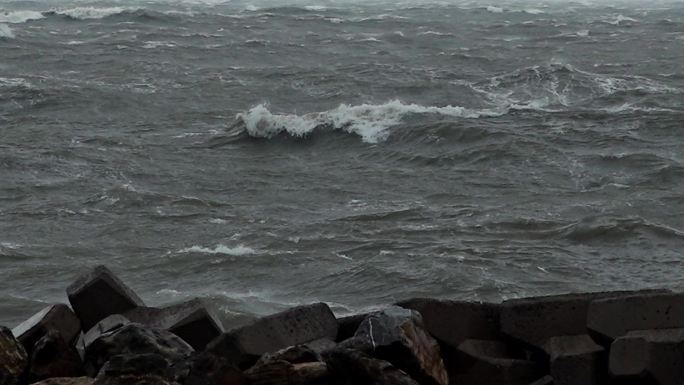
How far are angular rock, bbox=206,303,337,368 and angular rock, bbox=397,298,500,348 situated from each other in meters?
0.48

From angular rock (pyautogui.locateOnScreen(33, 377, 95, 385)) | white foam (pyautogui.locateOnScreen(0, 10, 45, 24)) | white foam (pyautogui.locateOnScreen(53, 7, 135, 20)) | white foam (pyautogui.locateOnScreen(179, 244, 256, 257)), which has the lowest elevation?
white foam (pyautogui.locateOnScreen(0, 10, 45, 24))

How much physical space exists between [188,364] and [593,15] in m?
35.7

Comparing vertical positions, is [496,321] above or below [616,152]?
above

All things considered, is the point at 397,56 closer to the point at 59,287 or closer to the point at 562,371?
the point at 59,287

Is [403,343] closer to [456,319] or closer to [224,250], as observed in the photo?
[456,319]

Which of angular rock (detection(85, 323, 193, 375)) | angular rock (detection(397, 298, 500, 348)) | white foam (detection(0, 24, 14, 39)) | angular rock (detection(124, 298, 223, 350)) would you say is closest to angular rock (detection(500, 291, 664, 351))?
angular rock (detection(397, 298, 500, 348))

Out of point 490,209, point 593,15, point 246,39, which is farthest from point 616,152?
point 593,15

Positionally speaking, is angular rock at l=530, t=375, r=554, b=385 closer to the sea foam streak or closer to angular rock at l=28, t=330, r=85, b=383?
angular rock at l=28, t=330, r=85, b=383

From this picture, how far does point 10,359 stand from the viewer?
22.5 ft

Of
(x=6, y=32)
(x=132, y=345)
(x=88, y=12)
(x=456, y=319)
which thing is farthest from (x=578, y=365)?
(x=88, y=12)

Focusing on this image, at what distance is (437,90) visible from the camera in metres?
24.0

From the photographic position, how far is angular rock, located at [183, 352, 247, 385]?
6.33m

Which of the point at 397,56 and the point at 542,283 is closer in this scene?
the point at 542,283

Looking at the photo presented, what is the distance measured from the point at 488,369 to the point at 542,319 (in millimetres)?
508
